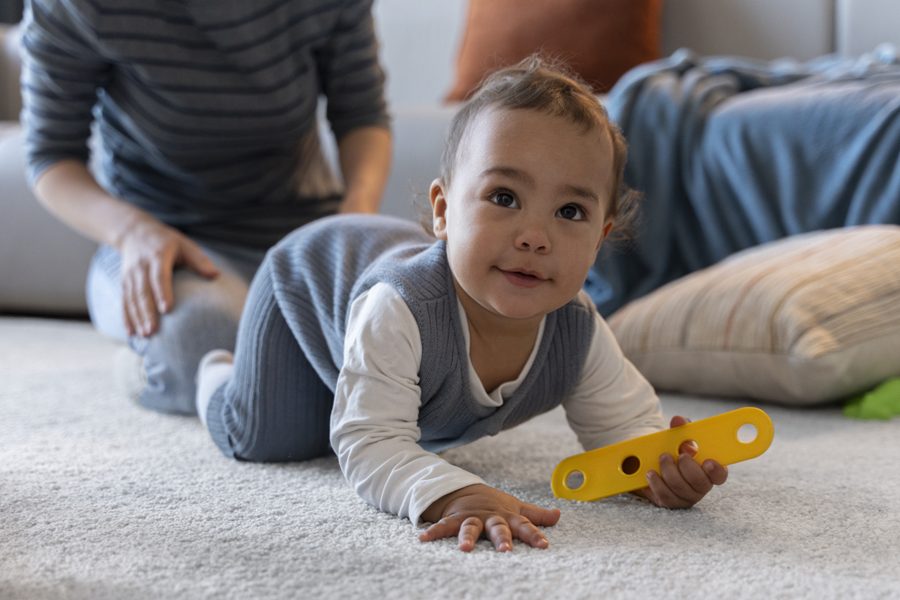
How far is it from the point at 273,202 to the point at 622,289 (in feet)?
1.82

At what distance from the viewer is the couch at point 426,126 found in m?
1.99

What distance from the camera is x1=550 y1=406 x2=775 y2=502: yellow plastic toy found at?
0.84 metres

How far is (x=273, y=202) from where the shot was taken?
1480 mm

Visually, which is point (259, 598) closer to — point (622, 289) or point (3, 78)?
point (622, 289)

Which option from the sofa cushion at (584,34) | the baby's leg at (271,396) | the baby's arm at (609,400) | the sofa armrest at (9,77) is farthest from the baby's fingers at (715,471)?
the sofa armrest at (9,77)

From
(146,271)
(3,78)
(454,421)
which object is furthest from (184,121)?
(3,78)

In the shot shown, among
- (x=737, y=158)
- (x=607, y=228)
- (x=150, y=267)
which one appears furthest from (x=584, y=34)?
(x=607, y=228)

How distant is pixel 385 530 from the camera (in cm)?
79

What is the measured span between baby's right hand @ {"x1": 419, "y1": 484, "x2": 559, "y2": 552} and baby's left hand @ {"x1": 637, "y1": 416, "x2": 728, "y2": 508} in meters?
0.10

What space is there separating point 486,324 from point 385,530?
20 centimetres

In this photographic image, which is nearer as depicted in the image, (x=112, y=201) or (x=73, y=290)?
(x=112, y=201)

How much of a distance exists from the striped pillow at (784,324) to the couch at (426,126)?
66 centimetres

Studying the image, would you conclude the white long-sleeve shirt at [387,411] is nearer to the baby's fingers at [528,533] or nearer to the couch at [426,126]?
the baby's fingers at [528,533]

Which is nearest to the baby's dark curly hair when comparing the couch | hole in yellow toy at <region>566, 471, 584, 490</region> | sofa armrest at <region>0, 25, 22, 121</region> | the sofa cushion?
hole in yellow toy at <region>566, 471, 584, 490</region>
